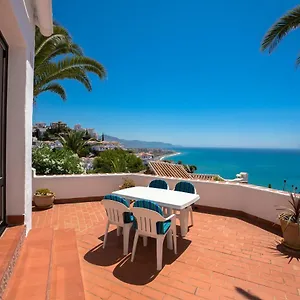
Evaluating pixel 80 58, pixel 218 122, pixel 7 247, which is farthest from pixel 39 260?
pixel 218 122

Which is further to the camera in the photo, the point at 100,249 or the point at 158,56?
the point at 158,56

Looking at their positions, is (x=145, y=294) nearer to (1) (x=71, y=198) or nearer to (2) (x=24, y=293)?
(2) (x=24, y=293)

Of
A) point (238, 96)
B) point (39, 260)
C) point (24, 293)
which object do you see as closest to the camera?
point (24, 293)

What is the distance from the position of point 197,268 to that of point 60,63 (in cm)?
832

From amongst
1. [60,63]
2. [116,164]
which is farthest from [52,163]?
[60,63]

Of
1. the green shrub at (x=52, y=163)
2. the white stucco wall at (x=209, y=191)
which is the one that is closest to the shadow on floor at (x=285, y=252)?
the white stucco wall at (x=209, y=191)

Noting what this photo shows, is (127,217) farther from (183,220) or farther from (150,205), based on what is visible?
(183,220)

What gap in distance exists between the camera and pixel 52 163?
25.1ft

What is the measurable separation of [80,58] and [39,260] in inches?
305

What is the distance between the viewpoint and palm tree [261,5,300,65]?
4.99 meters

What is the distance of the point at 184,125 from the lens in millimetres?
84062

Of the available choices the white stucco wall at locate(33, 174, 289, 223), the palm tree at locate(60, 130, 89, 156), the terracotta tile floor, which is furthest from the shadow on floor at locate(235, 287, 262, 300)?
the palm tree at locate(60, 130, 89, 156)

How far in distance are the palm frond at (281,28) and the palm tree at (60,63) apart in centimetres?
603

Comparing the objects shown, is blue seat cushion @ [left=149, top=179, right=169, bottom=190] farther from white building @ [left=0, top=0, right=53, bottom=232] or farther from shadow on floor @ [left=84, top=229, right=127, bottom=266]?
white building @ [left=0, top=0, right=53, bottom=232]
